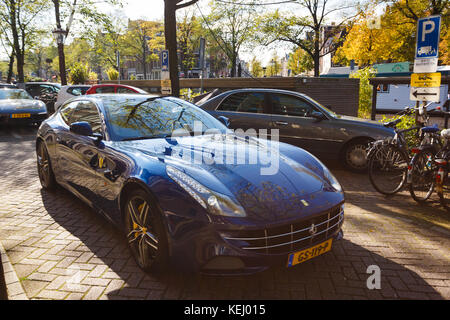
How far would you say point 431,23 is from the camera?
→ 5969 millimetres

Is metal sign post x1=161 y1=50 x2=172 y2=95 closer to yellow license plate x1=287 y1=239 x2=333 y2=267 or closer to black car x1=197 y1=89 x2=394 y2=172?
black car x1=197 y1=89 x2=394 y2=172

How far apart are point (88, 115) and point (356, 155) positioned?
4.71 meters

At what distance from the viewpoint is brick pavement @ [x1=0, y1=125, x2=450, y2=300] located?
8.83 ft

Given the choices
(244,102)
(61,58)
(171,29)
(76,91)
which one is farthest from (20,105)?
(61,58)

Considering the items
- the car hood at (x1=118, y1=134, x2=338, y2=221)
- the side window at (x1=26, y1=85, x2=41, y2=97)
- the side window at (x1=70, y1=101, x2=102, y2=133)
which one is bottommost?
the car hood at (x1=118, y1=134, x2=338, y2=221)

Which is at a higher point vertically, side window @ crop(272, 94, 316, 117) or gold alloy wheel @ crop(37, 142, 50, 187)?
side window @ crop(272, 94, 316, 117)

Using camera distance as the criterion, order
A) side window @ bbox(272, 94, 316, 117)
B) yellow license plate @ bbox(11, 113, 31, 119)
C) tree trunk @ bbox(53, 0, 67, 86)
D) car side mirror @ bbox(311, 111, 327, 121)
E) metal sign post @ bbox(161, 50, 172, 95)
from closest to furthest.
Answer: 1. car side mirror @ bbox(311, 111, 327, 121)
2. side window @ bbox(272, 94, 316, 117)
3. metal sign post @ bbox(161, 50, 172, 95)
4. yellow license plate @ bbox(11, 113, 31, 119)
5. tree trunk @ bbox(53, 0, 67, 86)

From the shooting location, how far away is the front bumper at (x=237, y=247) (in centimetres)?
238

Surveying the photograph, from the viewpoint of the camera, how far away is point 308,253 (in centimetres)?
260

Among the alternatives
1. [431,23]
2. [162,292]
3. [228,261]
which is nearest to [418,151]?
[431,23]

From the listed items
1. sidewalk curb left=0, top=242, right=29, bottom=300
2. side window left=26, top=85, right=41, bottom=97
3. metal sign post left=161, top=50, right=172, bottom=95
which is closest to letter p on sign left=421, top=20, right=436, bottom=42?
metal sign post left=161, top=50, right=172, bottom=95

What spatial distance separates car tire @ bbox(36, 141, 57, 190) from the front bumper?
3.22 m

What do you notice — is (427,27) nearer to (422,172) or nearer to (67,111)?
(422,172)

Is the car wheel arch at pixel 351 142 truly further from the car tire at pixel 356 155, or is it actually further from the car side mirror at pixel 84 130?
the car side mirror at pixel 84 130
